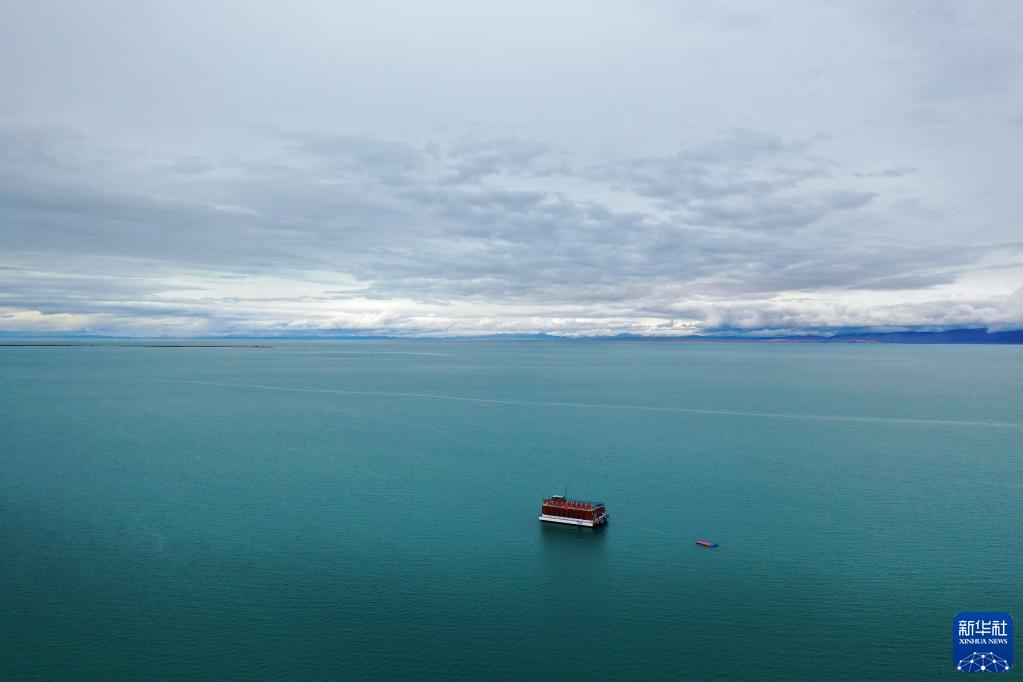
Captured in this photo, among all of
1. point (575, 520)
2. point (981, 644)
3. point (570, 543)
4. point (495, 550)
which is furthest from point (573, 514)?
point (981, 644)

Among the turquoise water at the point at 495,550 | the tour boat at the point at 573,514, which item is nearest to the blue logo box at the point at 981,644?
the turquoise water at the point at 495,550

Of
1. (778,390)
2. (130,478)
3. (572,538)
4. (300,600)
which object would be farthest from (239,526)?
(778,390)

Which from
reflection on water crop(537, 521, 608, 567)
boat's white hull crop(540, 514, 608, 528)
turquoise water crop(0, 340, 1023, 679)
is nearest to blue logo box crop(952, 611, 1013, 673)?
turquoise water crop(0, 340, 1023, 679)

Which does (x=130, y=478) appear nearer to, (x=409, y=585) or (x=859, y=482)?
(x=409, y=585)

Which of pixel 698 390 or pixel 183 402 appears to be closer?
pixel 183 402

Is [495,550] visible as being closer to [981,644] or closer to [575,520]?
[575,520]

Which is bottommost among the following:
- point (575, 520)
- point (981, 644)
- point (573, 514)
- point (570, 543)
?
point (981, 644)

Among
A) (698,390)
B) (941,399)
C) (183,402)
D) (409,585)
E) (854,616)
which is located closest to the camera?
(854,616)
